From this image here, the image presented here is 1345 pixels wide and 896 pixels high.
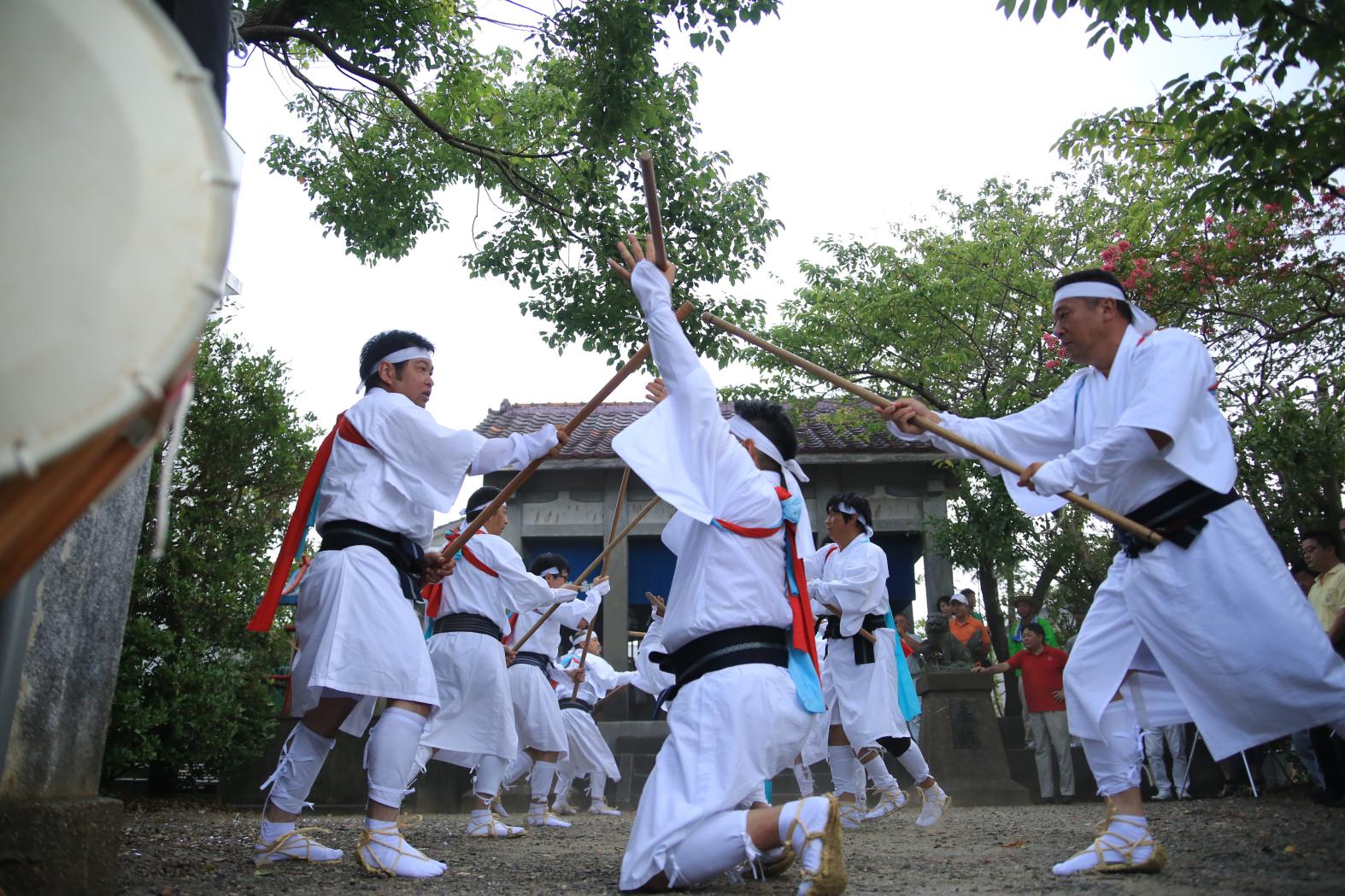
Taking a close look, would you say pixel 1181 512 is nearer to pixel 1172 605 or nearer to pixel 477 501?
pixel 1172 605

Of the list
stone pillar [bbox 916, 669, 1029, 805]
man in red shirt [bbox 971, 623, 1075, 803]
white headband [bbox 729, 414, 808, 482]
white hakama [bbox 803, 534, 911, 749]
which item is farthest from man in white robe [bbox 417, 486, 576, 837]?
man in red shirt [bbox 971, 623, 1075, 803]

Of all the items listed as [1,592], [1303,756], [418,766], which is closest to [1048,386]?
[1303,756]

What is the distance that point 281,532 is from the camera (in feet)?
29.7

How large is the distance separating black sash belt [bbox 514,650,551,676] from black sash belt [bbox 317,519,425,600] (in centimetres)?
357

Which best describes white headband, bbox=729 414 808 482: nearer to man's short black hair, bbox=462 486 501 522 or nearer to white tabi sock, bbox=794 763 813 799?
man's short black hair, bbox=462 486 501 522

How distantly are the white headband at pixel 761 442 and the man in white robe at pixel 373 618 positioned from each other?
1.00 m

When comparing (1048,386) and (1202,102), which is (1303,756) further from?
(1048,386)

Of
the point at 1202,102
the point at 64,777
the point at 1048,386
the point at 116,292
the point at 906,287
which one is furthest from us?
the point at 906,287

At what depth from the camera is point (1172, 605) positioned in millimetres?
3416

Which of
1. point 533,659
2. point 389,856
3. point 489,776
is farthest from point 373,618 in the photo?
point 533,659

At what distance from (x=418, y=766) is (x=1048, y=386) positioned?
1053 centimetres

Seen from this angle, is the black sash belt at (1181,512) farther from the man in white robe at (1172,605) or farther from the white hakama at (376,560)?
the white hakama at (376,560)

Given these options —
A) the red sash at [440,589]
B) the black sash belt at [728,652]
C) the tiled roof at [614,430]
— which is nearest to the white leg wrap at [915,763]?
the red sash at [440,589]

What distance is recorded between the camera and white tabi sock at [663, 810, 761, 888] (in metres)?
2.88
